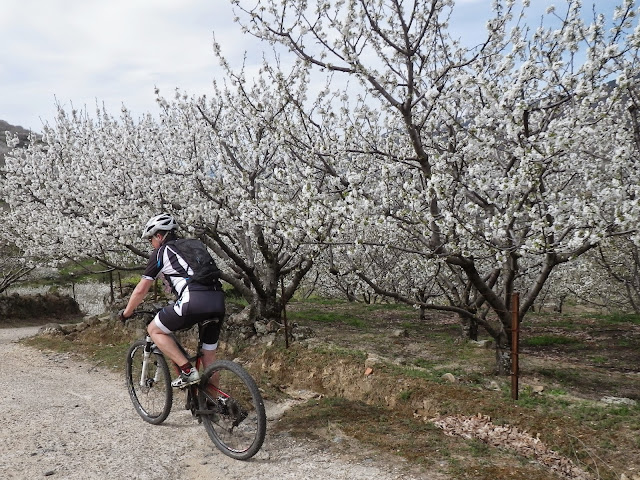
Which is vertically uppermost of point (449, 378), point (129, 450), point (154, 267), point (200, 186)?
point (200, 186)

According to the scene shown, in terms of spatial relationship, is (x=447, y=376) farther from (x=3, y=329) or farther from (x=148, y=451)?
(x=3, y=329)

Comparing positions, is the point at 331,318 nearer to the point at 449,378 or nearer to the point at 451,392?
the point at 449,378

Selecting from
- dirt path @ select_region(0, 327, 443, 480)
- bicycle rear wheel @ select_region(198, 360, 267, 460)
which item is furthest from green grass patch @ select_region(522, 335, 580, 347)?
bicycle rear wheel @ select_region(198, 360, 267, 460)

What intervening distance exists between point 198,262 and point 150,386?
2.44 m

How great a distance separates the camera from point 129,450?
19.5ft

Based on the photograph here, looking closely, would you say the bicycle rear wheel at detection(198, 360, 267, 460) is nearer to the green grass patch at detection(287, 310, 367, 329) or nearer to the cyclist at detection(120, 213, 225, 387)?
the cyclist at detection(120, 213, 225, 387)

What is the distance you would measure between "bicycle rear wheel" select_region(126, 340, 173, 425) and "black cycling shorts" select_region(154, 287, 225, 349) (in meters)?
1.15

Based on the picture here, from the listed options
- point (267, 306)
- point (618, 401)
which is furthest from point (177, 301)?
point (267, 306)

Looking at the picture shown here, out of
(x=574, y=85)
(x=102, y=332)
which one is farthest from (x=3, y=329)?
(x=574, y=85)

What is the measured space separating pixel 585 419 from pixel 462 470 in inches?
84.3

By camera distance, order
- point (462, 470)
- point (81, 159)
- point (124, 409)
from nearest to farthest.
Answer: point (462, 470) → point (124, 409) → point (81, 159)

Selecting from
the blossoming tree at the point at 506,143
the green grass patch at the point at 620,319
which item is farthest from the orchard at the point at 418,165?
the green grass patch at the point at 620,319

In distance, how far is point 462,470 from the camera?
492cm

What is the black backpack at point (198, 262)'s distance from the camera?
5.69m
